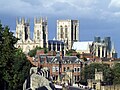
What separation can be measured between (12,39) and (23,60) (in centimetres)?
2940

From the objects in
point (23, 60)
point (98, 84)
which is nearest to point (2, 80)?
point (98, 84)

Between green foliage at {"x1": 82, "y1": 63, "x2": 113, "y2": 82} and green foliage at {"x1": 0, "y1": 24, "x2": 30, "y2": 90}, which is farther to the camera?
green foliage at {"x1": 82, "y1": 63, "x2": 113, "y2": 82}

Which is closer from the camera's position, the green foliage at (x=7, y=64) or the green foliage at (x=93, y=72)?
the green foliage at (x=7, y=64)

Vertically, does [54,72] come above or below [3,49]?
below

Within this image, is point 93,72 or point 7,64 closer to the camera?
point 7,64

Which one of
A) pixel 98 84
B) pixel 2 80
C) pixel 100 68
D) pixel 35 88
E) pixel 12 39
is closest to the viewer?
pixel 35 88

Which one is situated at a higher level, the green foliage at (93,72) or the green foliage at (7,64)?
the green foliage at (7,64)

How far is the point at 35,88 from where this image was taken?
129 feet

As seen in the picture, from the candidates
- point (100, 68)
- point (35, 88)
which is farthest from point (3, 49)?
point (100, 68)

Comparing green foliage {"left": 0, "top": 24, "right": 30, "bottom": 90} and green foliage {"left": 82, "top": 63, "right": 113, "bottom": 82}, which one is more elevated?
green foliage {"left": 0, "top": 24, "right": 30, "bottom": 90}

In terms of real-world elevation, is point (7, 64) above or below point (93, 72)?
above

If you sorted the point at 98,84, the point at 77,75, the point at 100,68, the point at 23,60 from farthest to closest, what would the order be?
the point at 77,75, the point at 100,68, the point at 23,60, the point at 98,84

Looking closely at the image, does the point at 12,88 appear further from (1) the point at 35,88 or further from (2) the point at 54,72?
(2) the point at 54,72

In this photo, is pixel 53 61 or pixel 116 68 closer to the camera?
pixel 116 68
